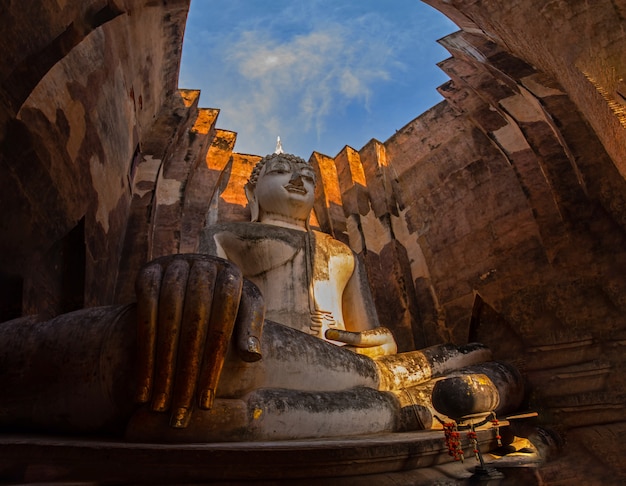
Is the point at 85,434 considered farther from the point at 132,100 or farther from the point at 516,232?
the point at 516,232

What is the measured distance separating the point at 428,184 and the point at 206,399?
17.5 feet

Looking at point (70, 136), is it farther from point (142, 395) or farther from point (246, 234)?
point (142, 395)

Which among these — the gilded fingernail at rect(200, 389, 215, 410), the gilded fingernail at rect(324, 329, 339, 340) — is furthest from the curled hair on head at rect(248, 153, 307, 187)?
the gilded fingernail at rect(200, 389, 215, 410)

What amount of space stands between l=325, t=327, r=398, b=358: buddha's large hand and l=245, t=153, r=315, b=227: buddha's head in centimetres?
127

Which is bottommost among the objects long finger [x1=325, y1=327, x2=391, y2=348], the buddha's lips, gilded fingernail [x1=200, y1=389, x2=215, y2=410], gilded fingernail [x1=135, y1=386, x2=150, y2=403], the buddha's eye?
gilded fingernail [x1=200, y1=389, x2=215, y2=410]

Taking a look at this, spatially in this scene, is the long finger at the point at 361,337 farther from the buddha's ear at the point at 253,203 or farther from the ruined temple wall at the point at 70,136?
the ruined temple wall at the point at 70,136

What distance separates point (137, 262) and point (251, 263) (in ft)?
5.71

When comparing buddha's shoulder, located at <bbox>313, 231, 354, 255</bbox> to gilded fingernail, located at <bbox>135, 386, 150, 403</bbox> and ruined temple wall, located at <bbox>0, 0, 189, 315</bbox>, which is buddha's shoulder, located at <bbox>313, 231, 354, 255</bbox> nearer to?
ruined temple wall, located at <bbox>0, 0, 189, 315</bbox>

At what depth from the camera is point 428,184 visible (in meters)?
6.19

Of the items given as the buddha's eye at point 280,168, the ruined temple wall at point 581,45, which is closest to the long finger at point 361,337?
the buddha's eye at point 280,168

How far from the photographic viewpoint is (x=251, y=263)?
3453 millimetres

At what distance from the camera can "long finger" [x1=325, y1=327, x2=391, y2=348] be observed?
9.80ft

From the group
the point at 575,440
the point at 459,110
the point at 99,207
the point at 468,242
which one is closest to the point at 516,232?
the point at 468,242

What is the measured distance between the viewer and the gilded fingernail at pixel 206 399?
1.45 metres
